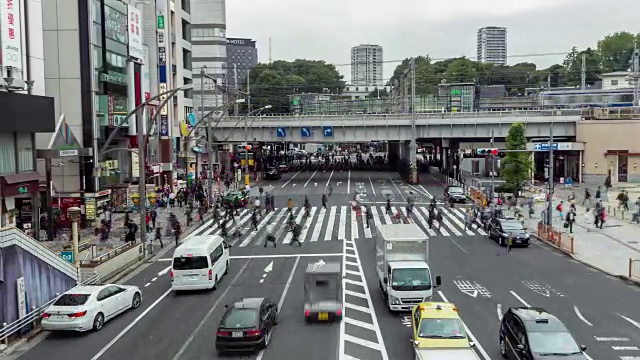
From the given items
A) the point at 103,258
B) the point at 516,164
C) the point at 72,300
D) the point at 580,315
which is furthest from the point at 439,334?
the point at 516,164

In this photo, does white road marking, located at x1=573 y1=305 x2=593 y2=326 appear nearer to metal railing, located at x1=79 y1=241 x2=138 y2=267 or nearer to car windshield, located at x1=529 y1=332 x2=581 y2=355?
car windshield, located at x1=529 y1=332 x2=581 y2=355

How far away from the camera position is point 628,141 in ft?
235

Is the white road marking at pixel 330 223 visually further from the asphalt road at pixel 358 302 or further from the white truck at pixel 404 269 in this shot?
the white truck at pixel 404 269

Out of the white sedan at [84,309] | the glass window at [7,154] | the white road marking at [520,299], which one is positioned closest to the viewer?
the white sedan at [84,309]

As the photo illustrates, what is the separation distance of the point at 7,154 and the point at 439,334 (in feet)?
77.7

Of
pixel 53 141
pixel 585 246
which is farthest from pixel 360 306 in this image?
pixel 53 141

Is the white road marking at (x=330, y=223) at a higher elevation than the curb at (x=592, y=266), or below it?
higher

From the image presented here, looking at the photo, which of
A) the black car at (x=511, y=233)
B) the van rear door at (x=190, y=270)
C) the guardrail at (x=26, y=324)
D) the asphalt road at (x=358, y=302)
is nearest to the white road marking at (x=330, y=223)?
the asphalt road at (x=358, y=302)

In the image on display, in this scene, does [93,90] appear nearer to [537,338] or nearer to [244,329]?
[244,329]

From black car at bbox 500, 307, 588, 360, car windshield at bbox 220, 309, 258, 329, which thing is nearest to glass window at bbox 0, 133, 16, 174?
car windshield at bbox 220, 309, 258, 329

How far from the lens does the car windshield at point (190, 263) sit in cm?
2517

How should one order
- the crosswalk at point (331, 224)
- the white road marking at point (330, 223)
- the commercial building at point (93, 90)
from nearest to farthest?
the white road marking at point (330, 223) → the crosswalk at point (331, 224) → the commercial building at point (93, 90)

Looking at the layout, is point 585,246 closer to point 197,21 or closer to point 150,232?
point 150,232

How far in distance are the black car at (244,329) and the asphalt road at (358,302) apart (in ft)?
1.33
